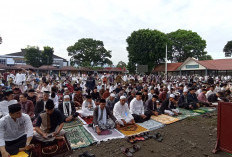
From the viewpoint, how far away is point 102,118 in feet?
15.2

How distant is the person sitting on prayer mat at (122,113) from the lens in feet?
16.1

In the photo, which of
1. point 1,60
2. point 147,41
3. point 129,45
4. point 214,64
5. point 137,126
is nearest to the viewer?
point 137,126

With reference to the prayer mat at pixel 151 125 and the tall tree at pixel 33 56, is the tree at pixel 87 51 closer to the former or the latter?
the tall tree at pixel 33 56

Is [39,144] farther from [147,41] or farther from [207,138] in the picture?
[147,41]

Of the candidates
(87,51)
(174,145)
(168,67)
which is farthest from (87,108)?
(87,51)

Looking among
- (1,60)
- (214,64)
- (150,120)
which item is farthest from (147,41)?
(1,60)

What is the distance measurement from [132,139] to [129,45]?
84.4 feet

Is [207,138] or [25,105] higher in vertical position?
[25,105]

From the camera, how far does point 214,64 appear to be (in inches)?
886

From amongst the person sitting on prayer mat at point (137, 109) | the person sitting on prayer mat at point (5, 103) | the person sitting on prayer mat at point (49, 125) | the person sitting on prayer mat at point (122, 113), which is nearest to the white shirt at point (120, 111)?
the person sitting on prayer mat at point (122, 113)

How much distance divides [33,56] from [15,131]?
1229 inches

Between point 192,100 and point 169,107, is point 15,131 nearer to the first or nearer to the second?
point 169,107

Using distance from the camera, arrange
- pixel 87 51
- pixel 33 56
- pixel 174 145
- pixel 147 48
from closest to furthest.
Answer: pixel 174 145 < pixel 147 48 < pixel 33 56 < pixel 87 51

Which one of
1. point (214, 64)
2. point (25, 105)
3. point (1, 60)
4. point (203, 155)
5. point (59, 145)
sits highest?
point (1, 60)
